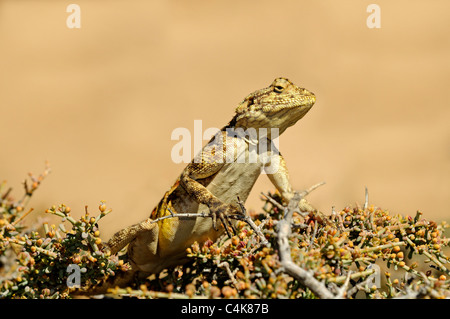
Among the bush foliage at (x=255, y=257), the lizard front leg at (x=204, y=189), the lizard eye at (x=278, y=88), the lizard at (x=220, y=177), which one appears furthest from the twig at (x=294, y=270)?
the lizard eye at (x=278, y=88)

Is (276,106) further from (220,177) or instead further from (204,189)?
(204,189)

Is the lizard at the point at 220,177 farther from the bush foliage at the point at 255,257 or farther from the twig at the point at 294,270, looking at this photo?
the twig at the point at 294,270

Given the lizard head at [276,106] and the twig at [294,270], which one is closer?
the twig at [294,270]

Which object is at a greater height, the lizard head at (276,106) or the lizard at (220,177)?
the lizard head at (276,106)

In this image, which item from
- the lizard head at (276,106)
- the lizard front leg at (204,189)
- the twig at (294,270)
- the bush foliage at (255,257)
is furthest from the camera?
the lizard head at (276,106)

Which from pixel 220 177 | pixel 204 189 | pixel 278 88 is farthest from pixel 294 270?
pixel 278 88

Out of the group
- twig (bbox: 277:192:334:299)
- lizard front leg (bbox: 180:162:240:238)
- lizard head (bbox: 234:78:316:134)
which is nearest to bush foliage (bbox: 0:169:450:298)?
twig (bbox: 277:192:334:299)

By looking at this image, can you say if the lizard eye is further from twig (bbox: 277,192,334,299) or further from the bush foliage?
twig (bbox: 277,192,334,299)
